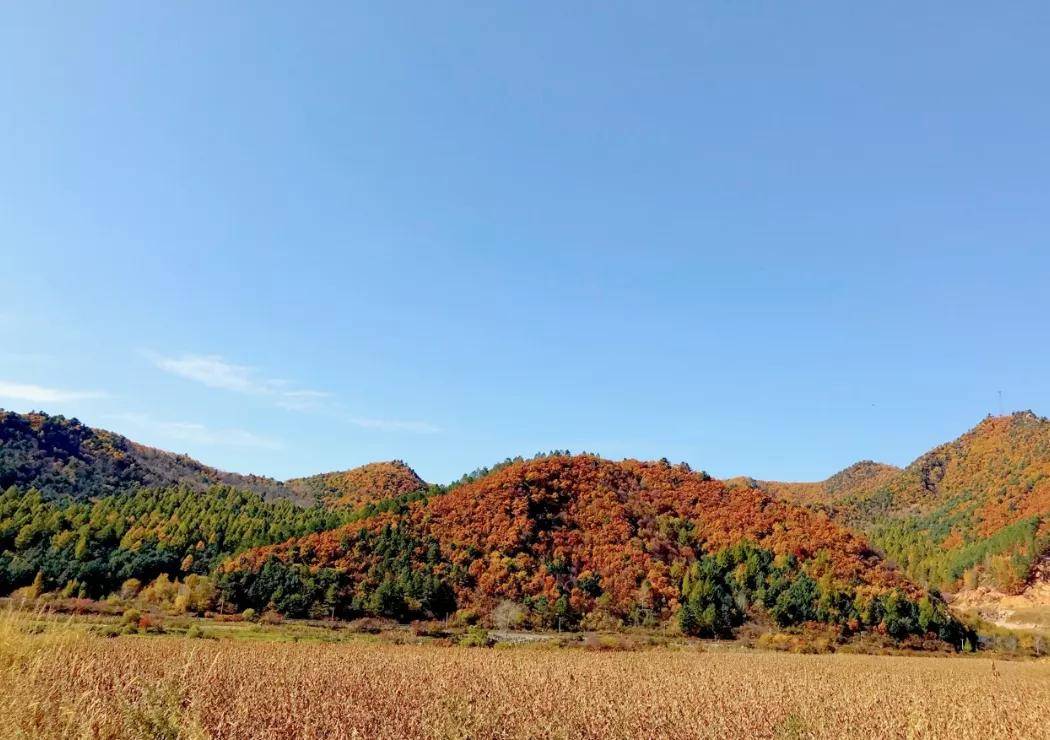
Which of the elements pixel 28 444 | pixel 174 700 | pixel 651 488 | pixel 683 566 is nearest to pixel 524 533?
pixel 683 566

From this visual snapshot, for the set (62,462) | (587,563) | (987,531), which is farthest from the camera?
(62,462)

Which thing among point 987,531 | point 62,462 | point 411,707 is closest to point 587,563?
point 411,707

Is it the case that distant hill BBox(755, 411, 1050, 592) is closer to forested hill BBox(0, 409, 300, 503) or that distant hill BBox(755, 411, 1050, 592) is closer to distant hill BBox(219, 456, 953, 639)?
distant hill BBox(219, 456, 953, 639)

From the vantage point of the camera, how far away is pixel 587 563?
347ft


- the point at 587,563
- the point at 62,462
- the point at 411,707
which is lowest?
the point at 411,707

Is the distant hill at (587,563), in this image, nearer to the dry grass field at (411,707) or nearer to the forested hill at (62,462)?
the dry grass field at (411,707)

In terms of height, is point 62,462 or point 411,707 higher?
point 62,462

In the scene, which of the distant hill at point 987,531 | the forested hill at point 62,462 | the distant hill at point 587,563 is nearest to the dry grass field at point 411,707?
the distant hill at point 587,563

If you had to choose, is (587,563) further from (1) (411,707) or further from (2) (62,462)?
(2) (62,462)

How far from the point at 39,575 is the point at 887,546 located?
183564 mm

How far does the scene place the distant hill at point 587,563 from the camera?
87250 millimetres

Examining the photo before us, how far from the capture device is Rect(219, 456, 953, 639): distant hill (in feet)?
286

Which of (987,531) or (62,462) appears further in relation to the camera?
(62,462)

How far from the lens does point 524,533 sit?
11019 cm
